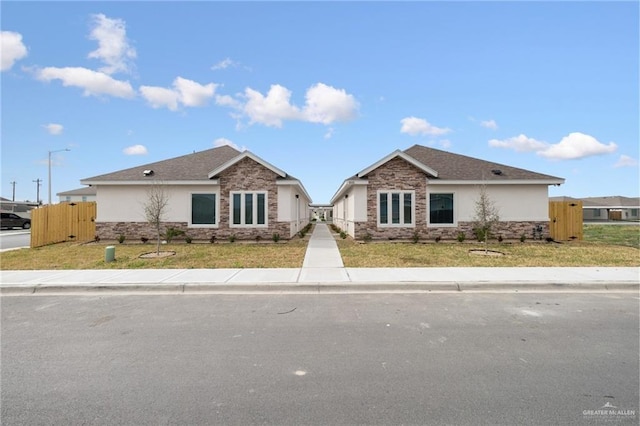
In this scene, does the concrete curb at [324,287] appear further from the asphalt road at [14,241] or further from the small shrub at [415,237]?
the asphalt road at [14,241]

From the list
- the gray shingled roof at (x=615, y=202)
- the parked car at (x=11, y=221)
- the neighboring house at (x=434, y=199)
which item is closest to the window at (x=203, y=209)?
the neighboring house at (x=434, y=199)

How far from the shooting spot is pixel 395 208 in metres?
17.8

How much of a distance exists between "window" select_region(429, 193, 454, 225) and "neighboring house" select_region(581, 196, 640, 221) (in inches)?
2318

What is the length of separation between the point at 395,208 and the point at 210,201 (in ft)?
32.2

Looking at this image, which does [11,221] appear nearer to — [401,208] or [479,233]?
[401,208]

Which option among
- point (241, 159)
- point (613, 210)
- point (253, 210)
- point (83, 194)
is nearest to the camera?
point (241, 159)

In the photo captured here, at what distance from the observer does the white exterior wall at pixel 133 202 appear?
1781 centimetres

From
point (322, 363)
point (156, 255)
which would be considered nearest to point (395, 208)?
point (156, 255)

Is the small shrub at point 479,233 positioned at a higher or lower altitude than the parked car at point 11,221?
lower

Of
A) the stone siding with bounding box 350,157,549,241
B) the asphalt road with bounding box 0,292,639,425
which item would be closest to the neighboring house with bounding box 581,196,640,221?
the stone siding with bounding box 350,157,549,241

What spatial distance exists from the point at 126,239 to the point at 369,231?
42.5ft

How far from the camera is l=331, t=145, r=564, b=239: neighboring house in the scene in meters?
17.6

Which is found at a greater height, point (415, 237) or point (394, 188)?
A: point (394, 188)

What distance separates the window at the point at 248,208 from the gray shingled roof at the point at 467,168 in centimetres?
939
